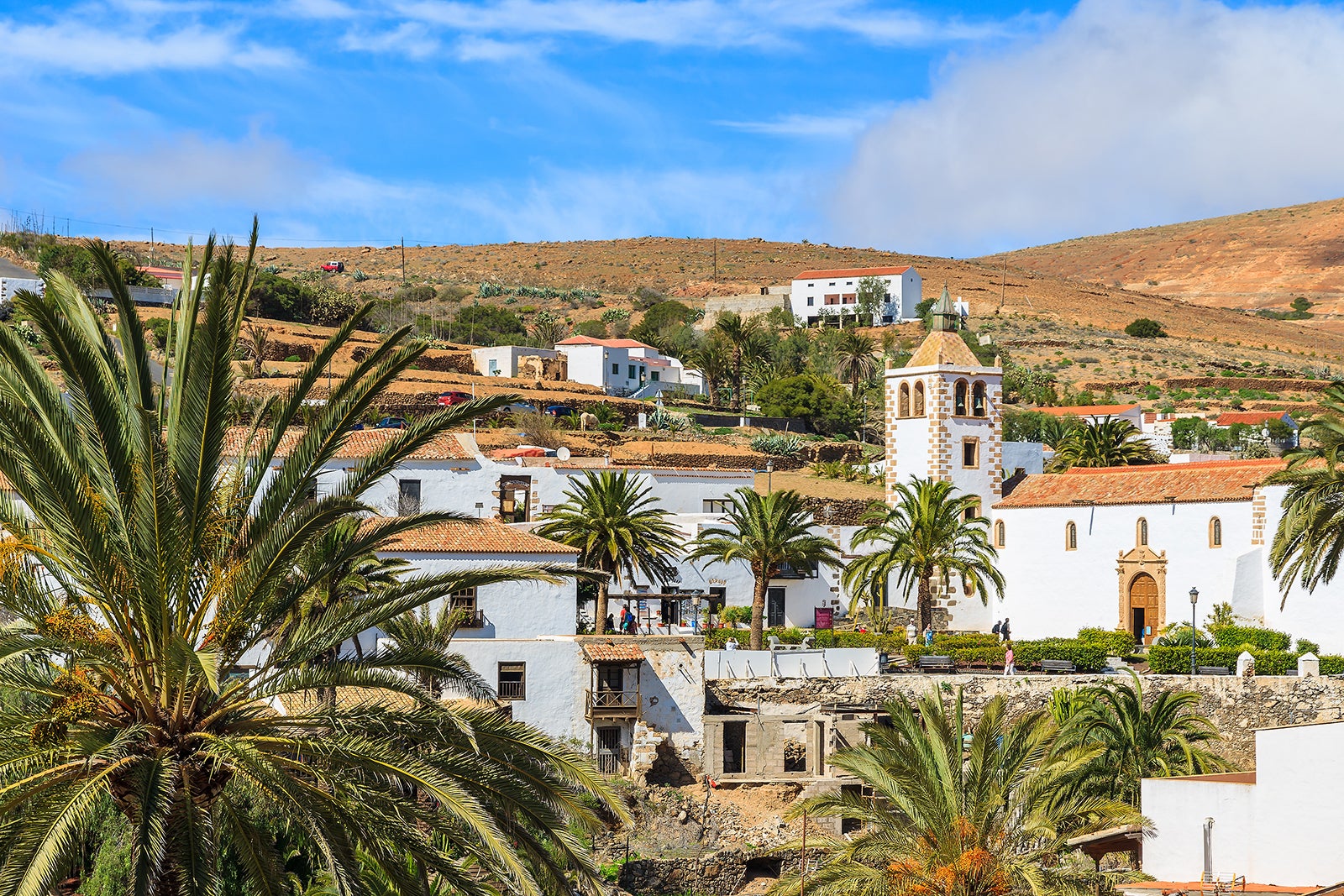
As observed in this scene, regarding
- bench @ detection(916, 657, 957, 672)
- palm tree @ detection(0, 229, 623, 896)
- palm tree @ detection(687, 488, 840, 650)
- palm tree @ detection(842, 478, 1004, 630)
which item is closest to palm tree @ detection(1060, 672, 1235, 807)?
bench @ detection(916, 657, 957, 672)

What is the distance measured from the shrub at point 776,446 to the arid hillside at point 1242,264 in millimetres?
103757

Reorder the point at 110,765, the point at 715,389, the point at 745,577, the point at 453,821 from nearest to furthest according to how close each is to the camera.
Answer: the point at 110,765, the point at 453,821, the point at 745,577, the point at 715,389

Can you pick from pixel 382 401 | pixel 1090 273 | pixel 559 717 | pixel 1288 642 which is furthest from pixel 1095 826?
pixel 1090 273

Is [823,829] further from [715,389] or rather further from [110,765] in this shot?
[715,389]

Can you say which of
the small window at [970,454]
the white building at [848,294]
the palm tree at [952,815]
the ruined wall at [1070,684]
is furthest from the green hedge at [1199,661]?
the white building at [848,294]

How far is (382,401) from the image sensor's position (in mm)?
67188

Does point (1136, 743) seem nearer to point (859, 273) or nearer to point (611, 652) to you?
point (611, 652)

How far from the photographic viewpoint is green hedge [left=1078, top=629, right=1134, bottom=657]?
41.9 meters

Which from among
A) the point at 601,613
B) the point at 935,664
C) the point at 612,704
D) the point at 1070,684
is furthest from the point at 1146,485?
the point at 612,704

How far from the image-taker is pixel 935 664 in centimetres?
4094

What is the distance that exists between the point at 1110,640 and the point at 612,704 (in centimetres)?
1618

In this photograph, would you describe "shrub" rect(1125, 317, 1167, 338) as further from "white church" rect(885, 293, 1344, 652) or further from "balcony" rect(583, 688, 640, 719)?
"balcony" rect(583, 688, 640, 719)

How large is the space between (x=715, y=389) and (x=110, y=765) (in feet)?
246

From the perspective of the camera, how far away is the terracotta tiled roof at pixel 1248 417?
3065 inches
